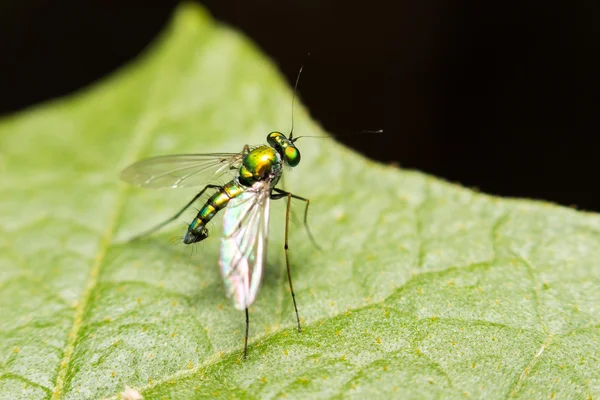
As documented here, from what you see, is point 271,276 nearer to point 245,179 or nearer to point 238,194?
point 238,194

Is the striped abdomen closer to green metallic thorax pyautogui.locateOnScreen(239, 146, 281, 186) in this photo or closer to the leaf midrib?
green metallic thorax pyautogui.locateOnScreen(239, 146, 281, 186)

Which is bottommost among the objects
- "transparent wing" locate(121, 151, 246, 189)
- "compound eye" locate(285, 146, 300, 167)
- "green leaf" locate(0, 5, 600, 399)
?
"green leaf" locate(0, 5, 600, 399)

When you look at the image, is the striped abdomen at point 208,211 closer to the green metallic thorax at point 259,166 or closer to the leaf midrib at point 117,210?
the green metallic thorax at point 259,166

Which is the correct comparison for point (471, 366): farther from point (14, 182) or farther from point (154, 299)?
point (14, 182)

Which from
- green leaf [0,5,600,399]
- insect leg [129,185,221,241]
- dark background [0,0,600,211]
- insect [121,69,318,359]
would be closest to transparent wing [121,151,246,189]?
insect [121,69,318,359]

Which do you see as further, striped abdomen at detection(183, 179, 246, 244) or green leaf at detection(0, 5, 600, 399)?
striped abdomen at detection(183, 179, 246, 244)

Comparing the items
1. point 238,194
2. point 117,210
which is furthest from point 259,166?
point 117,210

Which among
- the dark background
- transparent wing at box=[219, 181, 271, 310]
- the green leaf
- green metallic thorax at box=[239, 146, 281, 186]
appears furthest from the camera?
the dark background

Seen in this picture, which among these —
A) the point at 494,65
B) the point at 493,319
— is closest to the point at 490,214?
the point at 493,319

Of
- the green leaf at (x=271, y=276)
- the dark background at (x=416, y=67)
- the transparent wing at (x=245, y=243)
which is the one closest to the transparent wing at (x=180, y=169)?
the green leaf at (x=271, y=276)
